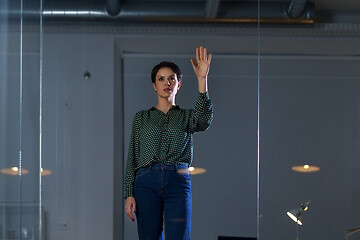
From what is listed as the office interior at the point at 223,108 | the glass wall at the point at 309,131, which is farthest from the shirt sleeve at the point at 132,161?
the glass wall at the point at 309,131

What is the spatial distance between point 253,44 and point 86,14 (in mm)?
866

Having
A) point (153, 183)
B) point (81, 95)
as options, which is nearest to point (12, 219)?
point (153, 183)

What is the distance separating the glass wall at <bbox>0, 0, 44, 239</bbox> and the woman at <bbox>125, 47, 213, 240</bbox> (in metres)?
0.52

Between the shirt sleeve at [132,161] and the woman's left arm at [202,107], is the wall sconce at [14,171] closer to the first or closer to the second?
the shirt sleeve at [132,161]

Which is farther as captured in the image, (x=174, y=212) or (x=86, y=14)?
(x=86, y=14)

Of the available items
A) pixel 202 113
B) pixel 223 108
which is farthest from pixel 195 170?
pixel 202 113

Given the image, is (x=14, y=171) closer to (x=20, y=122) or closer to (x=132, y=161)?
(x=20, y=122)

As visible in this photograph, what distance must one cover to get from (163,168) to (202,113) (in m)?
0.26

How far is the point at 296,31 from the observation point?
458cm

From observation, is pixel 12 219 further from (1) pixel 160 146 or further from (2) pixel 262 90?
(2) pixel 262 90

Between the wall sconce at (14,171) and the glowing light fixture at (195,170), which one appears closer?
the wall sconce at (14,171)

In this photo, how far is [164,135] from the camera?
3.46 meters

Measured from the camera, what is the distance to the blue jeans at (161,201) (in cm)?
337

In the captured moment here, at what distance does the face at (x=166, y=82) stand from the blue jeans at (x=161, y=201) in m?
0.33
